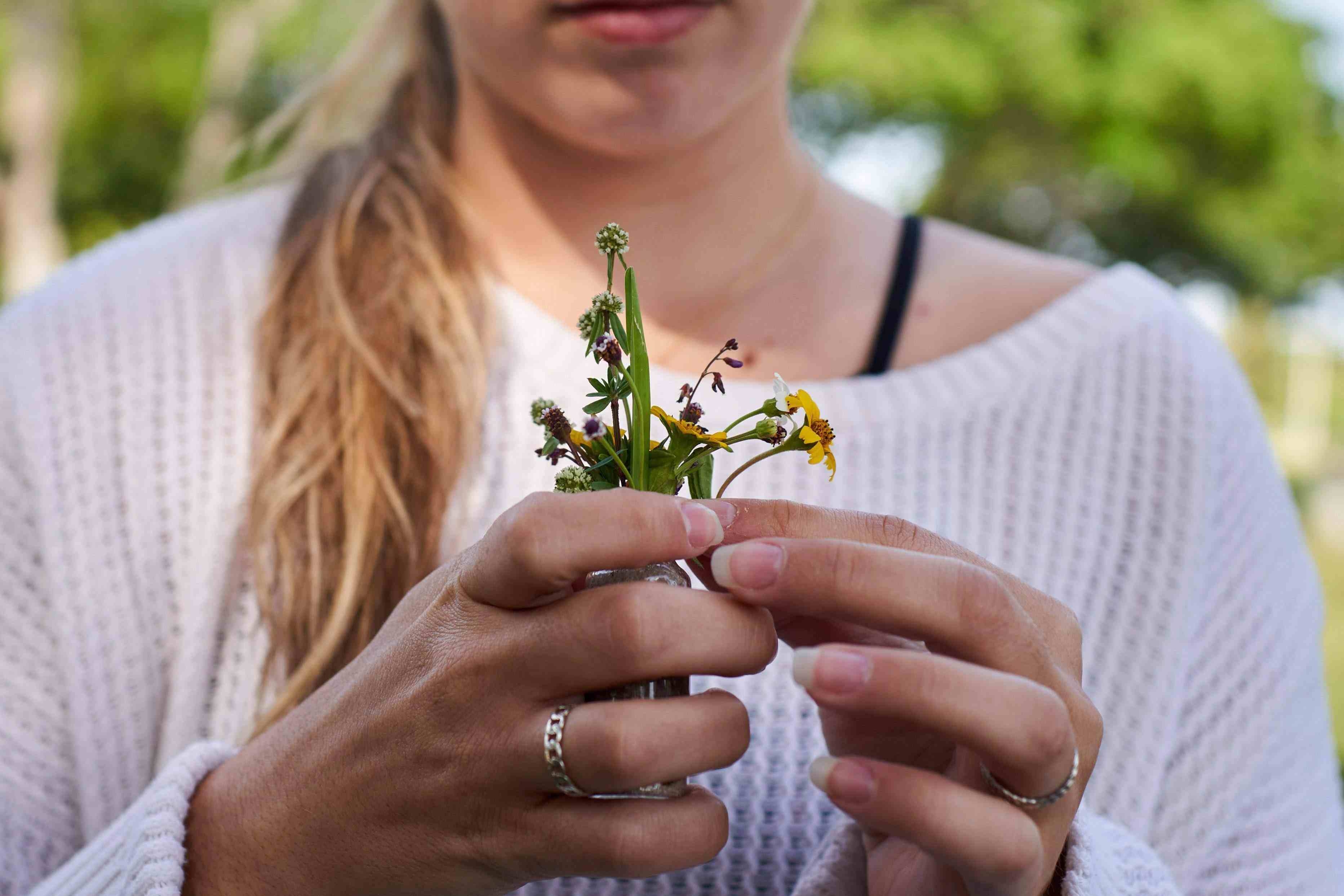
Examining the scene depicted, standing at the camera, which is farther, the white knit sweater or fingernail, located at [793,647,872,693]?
the white knit sweater

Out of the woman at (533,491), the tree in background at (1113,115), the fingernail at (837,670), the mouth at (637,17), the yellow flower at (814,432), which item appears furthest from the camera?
the tree in background at (1113,115)

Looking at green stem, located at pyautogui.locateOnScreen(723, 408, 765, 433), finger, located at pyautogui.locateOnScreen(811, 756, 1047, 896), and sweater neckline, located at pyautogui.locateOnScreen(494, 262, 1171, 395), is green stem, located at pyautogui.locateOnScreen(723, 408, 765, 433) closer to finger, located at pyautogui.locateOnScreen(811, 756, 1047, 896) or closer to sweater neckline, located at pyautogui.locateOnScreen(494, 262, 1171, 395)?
finger, located at pyautogui.locateOnScreen(811, 756, 1047, 896)

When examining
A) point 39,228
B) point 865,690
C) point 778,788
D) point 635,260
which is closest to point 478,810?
Answer: point 865,690

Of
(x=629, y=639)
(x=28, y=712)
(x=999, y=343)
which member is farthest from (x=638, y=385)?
(x=28, y=712)

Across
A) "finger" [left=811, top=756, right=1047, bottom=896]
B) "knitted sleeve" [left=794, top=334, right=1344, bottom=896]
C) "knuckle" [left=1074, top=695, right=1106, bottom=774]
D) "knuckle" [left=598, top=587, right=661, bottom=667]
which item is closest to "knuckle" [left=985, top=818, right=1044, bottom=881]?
"finger" [left=811, top=756, right=1047, bottom=896]

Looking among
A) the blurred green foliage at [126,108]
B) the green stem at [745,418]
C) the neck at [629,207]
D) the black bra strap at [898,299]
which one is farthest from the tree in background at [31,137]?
the green stem at [745,418]

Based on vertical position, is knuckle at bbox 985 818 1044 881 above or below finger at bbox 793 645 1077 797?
below

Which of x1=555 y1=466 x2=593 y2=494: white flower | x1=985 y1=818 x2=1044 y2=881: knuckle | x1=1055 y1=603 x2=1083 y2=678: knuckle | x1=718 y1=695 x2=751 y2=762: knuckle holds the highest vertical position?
x1=555 y1=466 x2=593 y2=494: white flower

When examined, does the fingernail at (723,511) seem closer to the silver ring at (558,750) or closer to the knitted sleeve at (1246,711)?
the silver ring at (558,750)
